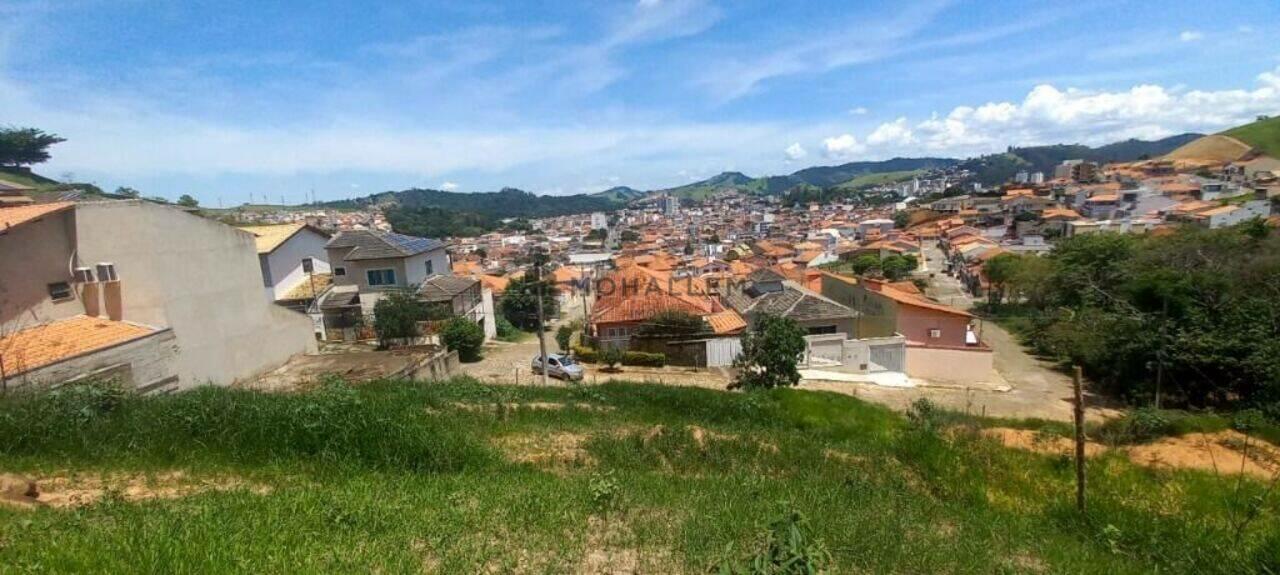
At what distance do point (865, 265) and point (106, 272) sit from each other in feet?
170

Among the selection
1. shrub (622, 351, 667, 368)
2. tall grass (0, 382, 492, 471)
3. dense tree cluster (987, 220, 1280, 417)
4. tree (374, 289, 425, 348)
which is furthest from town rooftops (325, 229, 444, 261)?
dense tree cluster (987, 220, 1280, 417)

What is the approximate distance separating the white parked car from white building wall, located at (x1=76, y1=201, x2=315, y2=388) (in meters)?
8.14

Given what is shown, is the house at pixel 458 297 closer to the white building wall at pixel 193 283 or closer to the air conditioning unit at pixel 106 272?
the white building wall at pixel 193 283

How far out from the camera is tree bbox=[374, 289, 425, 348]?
20422 millimetres

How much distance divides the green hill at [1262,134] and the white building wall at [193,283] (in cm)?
14081

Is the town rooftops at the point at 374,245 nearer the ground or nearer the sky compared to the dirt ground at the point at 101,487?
nearer the sky

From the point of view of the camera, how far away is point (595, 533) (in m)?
5.00

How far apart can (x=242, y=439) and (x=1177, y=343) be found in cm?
2612

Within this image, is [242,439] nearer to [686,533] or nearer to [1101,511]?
[686,533]

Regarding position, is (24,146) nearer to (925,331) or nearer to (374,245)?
(374,245)

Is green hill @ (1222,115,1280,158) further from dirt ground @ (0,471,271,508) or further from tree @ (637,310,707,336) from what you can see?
dirt ground @ (0,471,271,508)

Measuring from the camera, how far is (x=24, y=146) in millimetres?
60812

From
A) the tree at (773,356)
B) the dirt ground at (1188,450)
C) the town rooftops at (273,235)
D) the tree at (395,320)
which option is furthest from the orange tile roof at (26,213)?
the dirt ground at (1188,450)

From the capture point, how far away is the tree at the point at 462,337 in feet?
71.2
